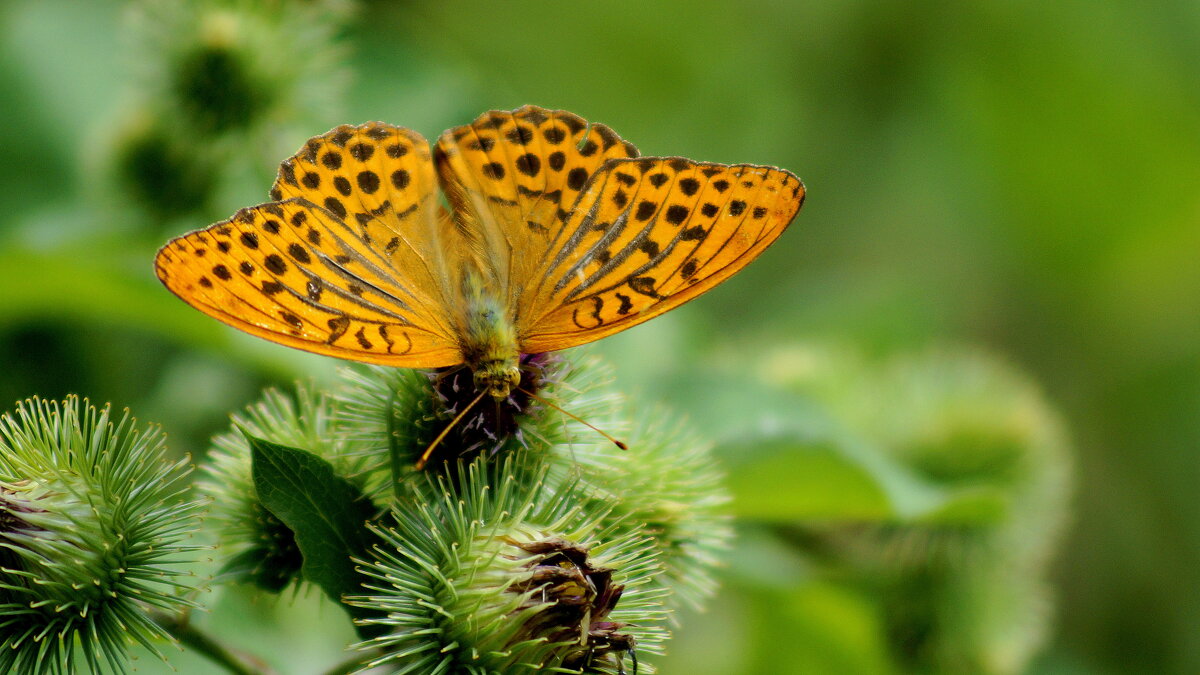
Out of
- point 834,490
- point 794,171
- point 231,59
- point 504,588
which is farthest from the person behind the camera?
point 794,171

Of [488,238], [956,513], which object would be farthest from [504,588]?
[956,513]

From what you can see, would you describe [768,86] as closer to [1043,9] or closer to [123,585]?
[1043,9]

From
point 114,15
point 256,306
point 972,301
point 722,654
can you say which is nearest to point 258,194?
point 114,15

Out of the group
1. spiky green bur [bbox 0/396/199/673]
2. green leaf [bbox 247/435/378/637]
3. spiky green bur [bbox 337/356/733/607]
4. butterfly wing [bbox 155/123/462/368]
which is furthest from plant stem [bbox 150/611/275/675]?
butterfly wing [bbox 155/123/462/368]

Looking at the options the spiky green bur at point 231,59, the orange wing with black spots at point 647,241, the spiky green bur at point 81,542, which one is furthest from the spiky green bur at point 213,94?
the spiky green bur at point 81,542

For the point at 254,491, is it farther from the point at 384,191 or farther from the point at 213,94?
the point at 213,94

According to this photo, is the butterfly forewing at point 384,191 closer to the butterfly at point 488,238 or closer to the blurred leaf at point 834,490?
the butterfly at point 488,238

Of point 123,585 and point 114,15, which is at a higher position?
point 114,15
